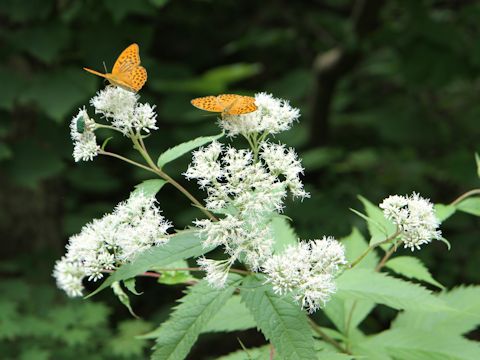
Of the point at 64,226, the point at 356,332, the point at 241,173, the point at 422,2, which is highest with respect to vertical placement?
the point at 422,2

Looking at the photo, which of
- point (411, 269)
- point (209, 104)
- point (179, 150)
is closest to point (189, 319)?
point (179, 150)

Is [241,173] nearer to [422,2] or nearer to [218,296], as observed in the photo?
[218,296]

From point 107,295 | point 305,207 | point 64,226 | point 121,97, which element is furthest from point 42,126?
point 121,97

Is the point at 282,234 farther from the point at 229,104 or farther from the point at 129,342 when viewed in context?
the point at 129,342

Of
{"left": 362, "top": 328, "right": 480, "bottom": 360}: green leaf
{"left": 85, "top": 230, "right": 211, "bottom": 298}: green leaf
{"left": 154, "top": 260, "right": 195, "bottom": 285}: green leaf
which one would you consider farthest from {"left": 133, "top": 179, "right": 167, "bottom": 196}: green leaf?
{"left": 362, "top": 328, "right": 480, "bottom": 360}: green leaf

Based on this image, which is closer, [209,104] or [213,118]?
[209,104]

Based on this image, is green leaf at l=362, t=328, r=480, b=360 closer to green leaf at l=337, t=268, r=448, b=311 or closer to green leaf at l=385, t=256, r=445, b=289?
green leaf at l=385, t=256, r=445, b=289
